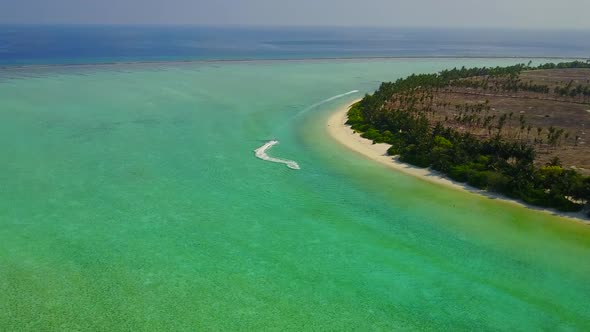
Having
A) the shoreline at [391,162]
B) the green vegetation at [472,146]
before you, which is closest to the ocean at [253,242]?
the shoreline at [391,162]

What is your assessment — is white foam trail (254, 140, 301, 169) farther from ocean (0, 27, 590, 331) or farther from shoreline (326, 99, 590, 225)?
shoreline (326, 99, 590, 225)

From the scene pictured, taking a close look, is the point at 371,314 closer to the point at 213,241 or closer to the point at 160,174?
the point at 213,241

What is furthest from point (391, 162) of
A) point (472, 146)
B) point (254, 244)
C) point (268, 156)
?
point (254, 244)

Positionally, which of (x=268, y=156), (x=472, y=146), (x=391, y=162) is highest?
(x=472, y=146)

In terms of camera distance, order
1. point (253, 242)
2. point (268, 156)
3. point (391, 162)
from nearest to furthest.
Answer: point (253, 242) → point (391, 162) → point (268, 156)

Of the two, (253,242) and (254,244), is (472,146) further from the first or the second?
(254,244)

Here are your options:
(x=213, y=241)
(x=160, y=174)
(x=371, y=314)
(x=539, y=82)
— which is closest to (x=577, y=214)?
(x=371, y=314)
